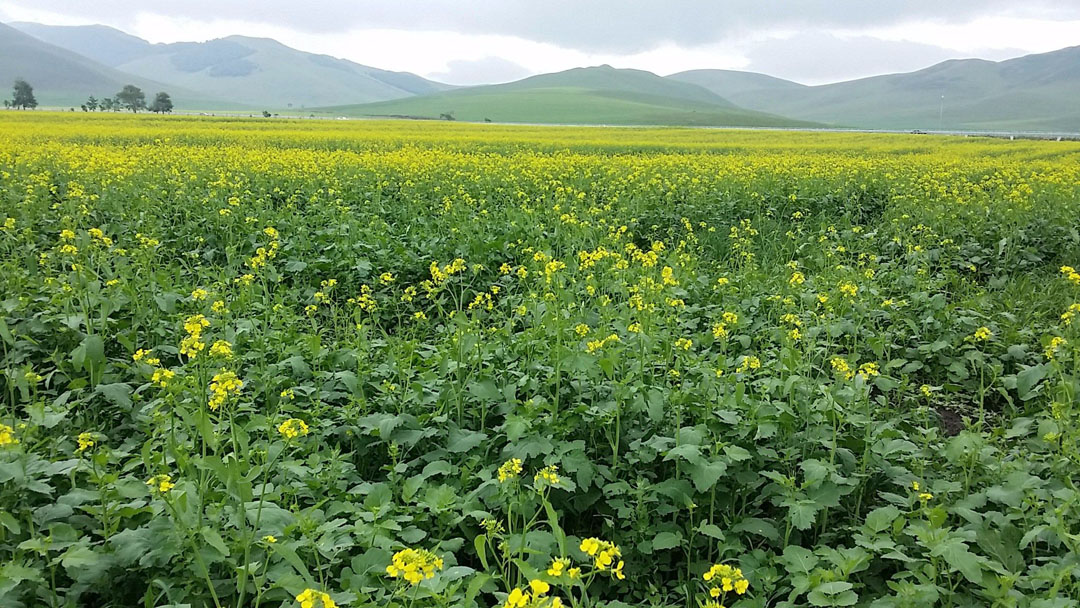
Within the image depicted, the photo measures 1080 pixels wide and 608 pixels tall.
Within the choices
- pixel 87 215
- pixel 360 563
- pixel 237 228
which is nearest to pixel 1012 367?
pixel 360 563

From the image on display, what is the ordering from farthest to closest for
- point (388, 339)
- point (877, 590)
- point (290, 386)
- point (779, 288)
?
1. point (779, 288)
2. point (388, 339)
3. point (290, 386)
4. point (877, 590)

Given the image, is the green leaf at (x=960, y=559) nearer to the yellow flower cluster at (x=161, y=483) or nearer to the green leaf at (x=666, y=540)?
the green leaf at (x=666, y=540)

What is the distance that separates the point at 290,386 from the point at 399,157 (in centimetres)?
1067

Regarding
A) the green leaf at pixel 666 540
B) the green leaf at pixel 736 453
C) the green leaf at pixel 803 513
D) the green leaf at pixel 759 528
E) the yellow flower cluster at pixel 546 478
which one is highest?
the yellow flower cluster at pixel 546 478

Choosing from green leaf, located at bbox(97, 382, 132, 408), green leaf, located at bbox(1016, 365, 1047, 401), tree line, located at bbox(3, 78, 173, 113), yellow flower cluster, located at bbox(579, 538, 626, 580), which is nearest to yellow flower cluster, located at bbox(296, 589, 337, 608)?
yellow flower cluster, located at bbox(579, 538, 626, 580)

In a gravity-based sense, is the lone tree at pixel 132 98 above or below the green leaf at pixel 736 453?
above

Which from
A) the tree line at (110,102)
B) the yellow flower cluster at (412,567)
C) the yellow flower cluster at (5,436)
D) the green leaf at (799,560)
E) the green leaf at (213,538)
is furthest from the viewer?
the tree line at (110,102)

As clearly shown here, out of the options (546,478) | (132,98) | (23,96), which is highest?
(132,98)

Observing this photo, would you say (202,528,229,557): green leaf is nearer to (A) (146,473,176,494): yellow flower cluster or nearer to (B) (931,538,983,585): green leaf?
(A) (146,473,176,494): yellow flower cluster

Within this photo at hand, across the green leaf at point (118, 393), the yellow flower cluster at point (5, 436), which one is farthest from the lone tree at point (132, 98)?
the yellow flower cluster at point (5, 436)

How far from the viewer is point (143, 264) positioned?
5312mm

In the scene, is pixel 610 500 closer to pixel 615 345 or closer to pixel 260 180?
pixel 615 345

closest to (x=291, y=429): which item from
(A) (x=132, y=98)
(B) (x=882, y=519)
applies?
(B) (x=882, y=519)

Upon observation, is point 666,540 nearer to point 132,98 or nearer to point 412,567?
point 412,567
